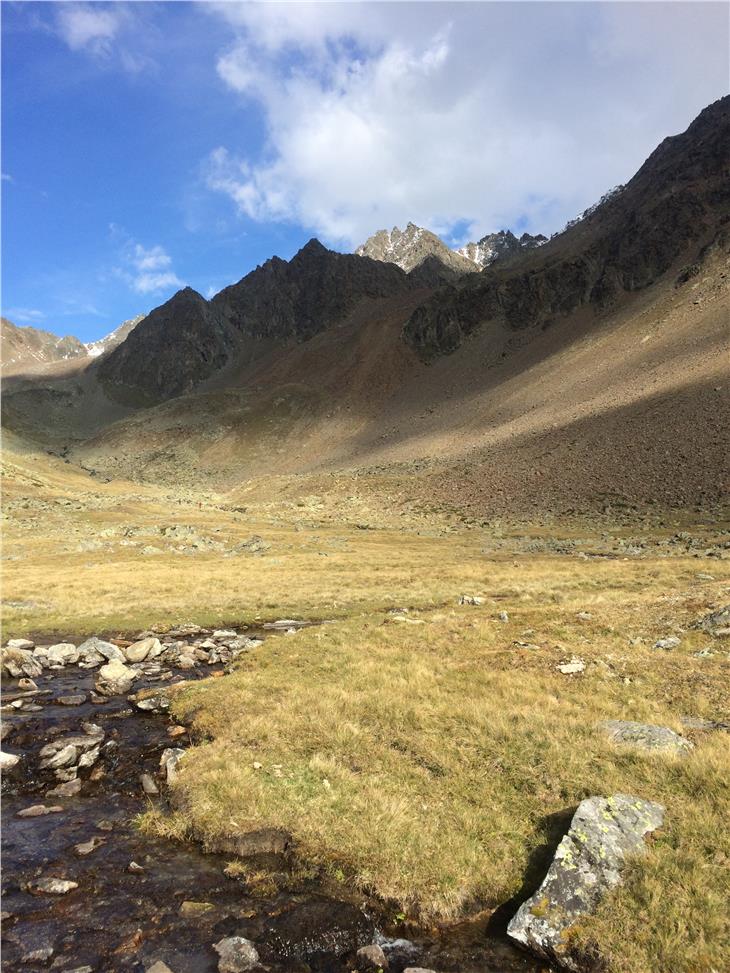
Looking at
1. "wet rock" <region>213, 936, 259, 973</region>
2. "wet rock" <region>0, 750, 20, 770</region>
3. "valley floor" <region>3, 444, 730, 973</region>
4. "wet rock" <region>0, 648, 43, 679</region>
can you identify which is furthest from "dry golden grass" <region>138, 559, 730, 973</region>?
"wet rock" <region>0, 648, 43, 679</region>

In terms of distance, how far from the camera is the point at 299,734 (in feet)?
46.6

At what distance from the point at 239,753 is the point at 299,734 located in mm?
1563

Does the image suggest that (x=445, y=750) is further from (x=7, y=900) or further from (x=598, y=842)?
(x=7, y=900)

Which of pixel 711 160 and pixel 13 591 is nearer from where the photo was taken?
pixel 13 591

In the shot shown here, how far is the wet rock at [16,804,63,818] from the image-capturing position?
11.7 meters

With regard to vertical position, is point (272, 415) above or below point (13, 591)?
above

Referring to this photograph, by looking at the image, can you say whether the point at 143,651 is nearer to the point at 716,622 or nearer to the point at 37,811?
the point at 37,811

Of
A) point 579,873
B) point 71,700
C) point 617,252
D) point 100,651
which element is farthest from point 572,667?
point 617,252

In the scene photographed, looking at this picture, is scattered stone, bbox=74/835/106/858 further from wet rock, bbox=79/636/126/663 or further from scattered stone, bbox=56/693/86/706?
wet rock, bbox=79/636/126/663

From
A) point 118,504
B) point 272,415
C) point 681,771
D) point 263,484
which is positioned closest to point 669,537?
point 681,771

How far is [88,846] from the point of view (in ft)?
34.8

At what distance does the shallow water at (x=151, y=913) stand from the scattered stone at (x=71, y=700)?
567cm

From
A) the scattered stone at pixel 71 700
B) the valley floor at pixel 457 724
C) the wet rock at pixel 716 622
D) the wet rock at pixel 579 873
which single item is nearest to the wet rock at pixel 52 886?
the valley floor at pixel 457 724

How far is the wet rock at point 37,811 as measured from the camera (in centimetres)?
1174
